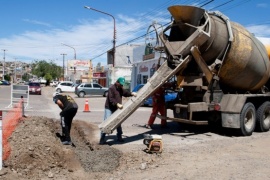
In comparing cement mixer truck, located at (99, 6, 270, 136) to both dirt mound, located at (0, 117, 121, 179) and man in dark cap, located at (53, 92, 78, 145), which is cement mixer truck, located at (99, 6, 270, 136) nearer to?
man in dark cap, located at (53, 92, 78, 145)

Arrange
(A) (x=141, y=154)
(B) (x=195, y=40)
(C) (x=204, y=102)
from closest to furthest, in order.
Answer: (A) (x=141, y=154), (B) (x=195, y=40), (C) (x=204, y=102)

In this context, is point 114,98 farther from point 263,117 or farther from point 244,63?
point 263,117

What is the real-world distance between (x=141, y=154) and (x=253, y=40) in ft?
19.1

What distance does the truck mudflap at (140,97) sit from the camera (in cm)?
827

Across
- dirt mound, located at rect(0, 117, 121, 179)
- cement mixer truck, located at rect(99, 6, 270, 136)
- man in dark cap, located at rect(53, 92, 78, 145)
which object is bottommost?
dirt mound, located at rect(0, 117, 121, 179)

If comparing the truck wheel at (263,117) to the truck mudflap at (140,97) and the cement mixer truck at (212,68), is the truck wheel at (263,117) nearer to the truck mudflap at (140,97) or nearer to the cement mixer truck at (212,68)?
the cement mixer truck at (212,68)

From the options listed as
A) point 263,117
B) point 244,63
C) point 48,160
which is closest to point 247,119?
point 263,117

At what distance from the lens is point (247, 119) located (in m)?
10.8

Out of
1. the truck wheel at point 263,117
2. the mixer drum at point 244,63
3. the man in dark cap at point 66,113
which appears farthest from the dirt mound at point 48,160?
the truck wheel at point 263,117

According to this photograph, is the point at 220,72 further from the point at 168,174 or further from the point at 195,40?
the point at 168,174

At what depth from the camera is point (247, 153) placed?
7.96 meters

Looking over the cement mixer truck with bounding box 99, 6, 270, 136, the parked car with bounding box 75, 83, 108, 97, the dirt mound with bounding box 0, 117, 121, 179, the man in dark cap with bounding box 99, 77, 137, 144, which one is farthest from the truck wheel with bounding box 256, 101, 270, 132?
the parked car with bounding box 75, 83, 108, 97

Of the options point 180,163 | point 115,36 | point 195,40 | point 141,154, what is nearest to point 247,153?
point 180,163

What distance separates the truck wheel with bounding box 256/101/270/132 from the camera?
1114 centimetres
